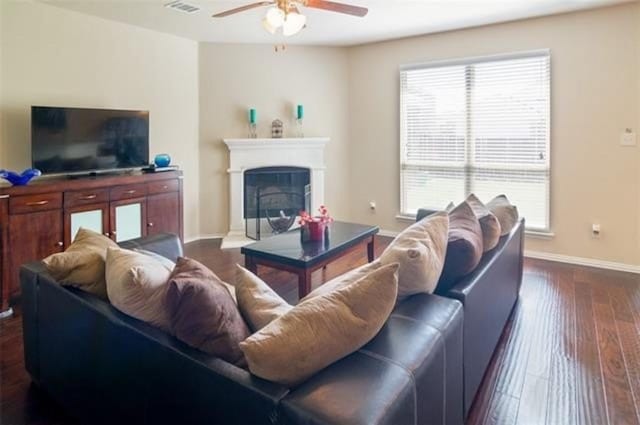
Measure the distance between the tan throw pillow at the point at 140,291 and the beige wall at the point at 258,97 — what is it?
4081 millimetres

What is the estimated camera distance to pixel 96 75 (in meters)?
4.35

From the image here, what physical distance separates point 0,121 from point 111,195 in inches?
41.1

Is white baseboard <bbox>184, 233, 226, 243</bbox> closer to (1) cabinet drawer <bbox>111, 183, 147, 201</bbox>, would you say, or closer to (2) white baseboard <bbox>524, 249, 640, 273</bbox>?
(1) cabinet drawer <bbox>111, 183, 147, 201</bbox>

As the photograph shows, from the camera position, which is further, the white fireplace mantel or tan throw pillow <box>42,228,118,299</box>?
the white fireplace mantel

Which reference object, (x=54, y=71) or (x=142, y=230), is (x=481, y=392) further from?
(x=54, y=71)

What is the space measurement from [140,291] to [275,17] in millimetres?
2059

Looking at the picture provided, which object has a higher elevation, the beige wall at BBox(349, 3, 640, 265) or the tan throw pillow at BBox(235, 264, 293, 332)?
the beige wall at BBox(349, 3, 640, 265)

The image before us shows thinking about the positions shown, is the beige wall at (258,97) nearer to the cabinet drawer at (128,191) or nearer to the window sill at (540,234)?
the cabinet drawer at (128,191)

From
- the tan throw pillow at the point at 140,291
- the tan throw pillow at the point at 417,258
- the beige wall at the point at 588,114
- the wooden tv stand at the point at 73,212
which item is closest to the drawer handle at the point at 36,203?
the wooden tv stand at the point at 73,212

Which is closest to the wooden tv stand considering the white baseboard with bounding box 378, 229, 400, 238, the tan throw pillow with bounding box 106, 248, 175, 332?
the tan throw pillow with bounding box 106, 248, 175, 332

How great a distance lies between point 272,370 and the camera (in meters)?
1.14

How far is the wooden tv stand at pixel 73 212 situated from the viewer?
3.15 meters

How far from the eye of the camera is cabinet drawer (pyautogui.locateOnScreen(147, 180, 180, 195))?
4.36m

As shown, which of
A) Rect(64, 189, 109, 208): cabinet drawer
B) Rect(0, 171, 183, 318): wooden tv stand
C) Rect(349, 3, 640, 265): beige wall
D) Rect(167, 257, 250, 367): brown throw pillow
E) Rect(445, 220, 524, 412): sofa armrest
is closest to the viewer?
Rect(167, 257, 250, 367): brown throw pillow
